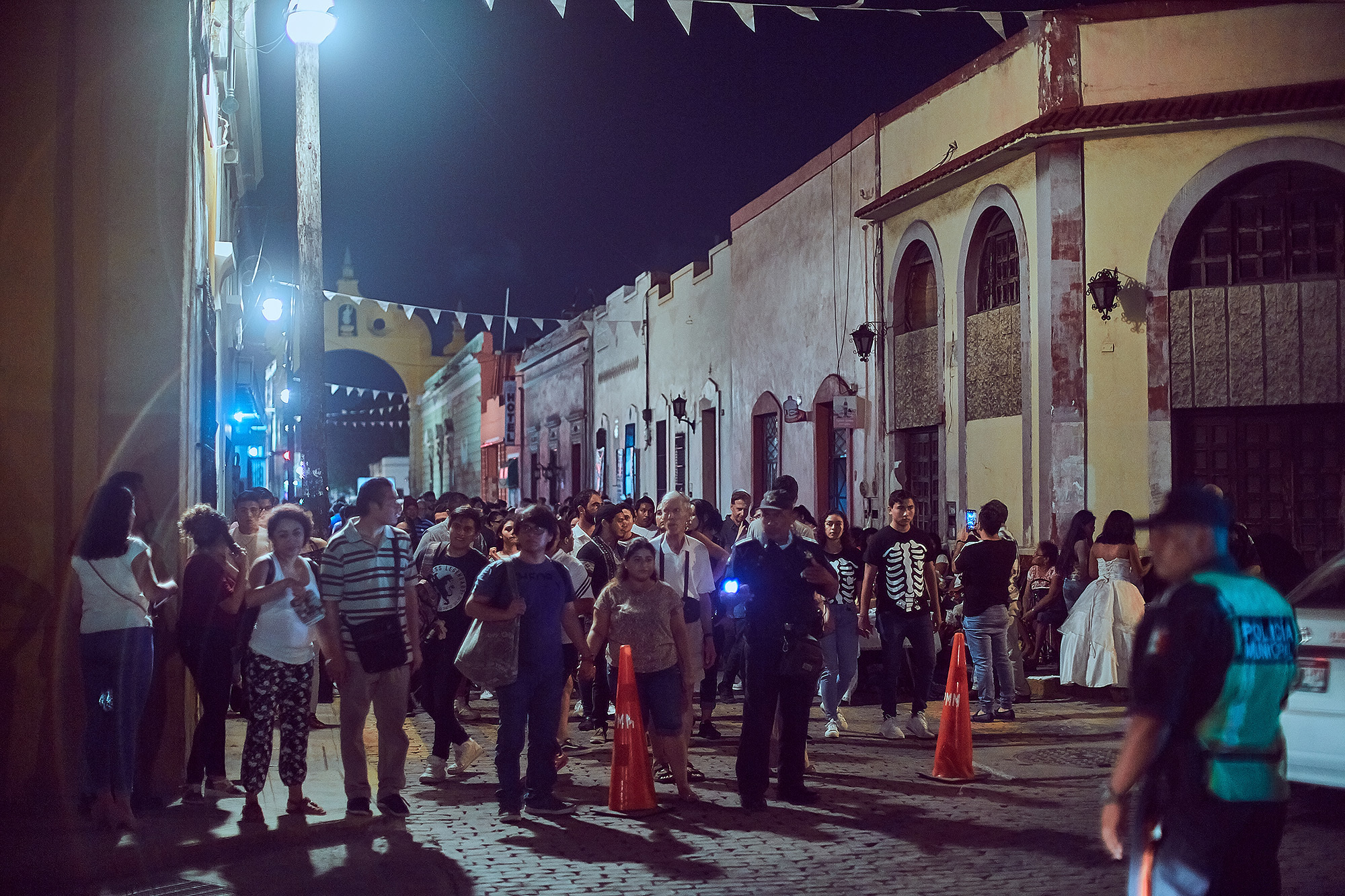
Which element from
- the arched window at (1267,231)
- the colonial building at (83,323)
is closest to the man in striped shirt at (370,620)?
the colonial building at (83,323)

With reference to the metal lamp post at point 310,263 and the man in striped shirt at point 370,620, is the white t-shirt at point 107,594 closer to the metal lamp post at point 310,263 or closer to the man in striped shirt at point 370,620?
the man in striped shirt at point 370,620

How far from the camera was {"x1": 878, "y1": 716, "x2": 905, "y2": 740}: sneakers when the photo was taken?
10.1 metres

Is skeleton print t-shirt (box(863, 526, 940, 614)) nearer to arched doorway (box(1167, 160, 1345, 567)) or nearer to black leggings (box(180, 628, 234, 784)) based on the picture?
black leggings (box(180, 628, 234, 784))

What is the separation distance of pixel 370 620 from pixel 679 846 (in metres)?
2.00

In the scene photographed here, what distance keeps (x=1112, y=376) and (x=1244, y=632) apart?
12549mm

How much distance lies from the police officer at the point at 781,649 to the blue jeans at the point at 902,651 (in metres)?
2.30

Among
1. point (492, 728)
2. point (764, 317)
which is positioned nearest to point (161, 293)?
point (492, 728)

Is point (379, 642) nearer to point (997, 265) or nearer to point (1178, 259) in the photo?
point (1178, 259)

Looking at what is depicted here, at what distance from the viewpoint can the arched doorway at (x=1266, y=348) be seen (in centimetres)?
1468

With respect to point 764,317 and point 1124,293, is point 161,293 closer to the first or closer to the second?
point 1124,293

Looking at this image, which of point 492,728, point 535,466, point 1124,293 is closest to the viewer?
point 492,728

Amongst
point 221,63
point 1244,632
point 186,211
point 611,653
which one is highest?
point 221,63

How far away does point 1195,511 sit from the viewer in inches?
142

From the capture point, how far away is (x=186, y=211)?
852 cm
